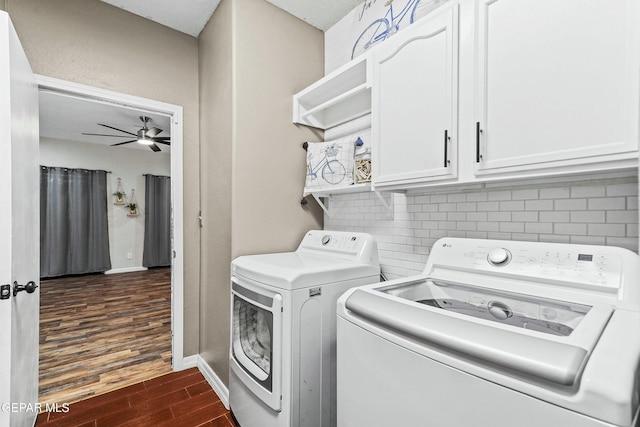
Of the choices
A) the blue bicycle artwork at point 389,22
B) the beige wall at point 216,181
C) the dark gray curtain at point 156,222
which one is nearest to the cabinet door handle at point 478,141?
the blue bicycle artwork at point 389,22

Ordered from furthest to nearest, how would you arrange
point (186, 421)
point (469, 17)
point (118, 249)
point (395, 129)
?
point (118, 249)
point (186, 421)
point (395, 129)
point (469, 17)

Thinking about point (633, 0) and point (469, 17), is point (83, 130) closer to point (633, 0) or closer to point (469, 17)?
point (469, 17)

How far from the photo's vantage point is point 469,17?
1.17 m

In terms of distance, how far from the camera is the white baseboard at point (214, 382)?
1968mm

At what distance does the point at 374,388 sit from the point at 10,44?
1.95 metres

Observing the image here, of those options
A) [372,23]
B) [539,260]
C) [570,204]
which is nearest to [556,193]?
[570,204]

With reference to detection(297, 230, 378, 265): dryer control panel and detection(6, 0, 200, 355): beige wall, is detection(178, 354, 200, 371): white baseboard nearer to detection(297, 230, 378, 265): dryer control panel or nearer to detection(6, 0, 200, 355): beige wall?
detection(6, 0, 200, 355): beige wall

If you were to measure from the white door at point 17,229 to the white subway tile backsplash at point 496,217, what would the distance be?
5.78ft

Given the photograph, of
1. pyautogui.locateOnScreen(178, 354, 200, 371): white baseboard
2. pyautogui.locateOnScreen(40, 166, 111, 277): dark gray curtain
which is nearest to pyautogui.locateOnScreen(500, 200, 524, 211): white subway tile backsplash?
pyautogui.locateOnScreen(178, 354, 200, 371): white baseboard

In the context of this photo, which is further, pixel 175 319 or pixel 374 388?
pixel 175 319

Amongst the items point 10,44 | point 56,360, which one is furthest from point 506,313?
point 56,360

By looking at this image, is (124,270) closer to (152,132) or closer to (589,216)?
(152,132)

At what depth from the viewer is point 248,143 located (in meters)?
1.96

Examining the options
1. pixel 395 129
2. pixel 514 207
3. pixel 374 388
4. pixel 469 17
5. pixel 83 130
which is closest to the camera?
pixel 374 388
